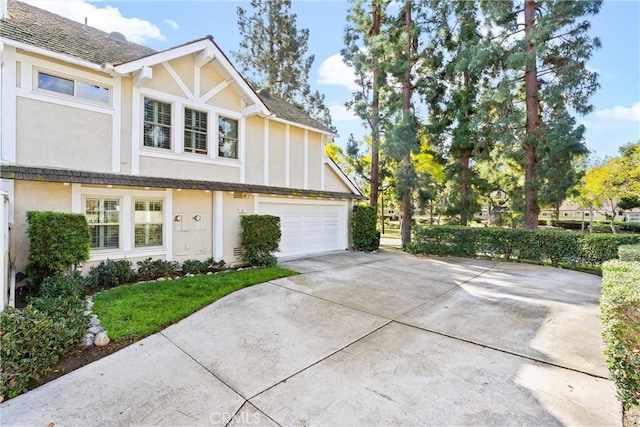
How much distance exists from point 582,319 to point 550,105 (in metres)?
11.1

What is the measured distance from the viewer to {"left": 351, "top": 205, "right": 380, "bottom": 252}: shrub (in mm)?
14195

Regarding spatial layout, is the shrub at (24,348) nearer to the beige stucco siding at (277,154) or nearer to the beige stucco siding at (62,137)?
the beige stucco siding at (62,137)

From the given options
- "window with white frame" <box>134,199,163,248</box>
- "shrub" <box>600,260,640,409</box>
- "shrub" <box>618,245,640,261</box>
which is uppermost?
"window with white frame" <box>134,199,163,248</box>

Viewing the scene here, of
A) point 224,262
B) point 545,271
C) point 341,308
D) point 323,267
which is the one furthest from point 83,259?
point 545,271

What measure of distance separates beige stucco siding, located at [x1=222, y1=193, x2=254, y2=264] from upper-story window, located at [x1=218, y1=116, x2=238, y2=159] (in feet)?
4.81

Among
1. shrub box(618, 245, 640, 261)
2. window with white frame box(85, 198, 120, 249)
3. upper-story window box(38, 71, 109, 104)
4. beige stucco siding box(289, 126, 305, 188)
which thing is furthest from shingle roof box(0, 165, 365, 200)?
shrub box(618, 245, 640, 261)

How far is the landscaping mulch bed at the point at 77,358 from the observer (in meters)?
3.63

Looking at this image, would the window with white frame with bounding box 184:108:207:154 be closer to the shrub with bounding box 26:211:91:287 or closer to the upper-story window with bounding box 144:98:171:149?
the upper-story window with bounding box 144:98:171:149

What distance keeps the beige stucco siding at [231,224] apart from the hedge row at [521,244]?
821 centimetres

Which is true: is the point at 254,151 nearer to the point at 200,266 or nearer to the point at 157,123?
the point at 157,123

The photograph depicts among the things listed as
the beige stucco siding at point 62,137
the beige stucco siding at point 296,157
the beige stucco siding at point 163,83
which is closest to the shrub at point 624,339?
the beige stucco siding at point 296,157

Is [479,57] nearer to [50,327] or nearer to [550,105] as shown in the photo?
[550,105]

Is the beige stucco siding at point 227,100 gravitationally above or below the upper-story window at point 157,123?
above

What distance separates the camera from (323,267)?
10.0 metres
